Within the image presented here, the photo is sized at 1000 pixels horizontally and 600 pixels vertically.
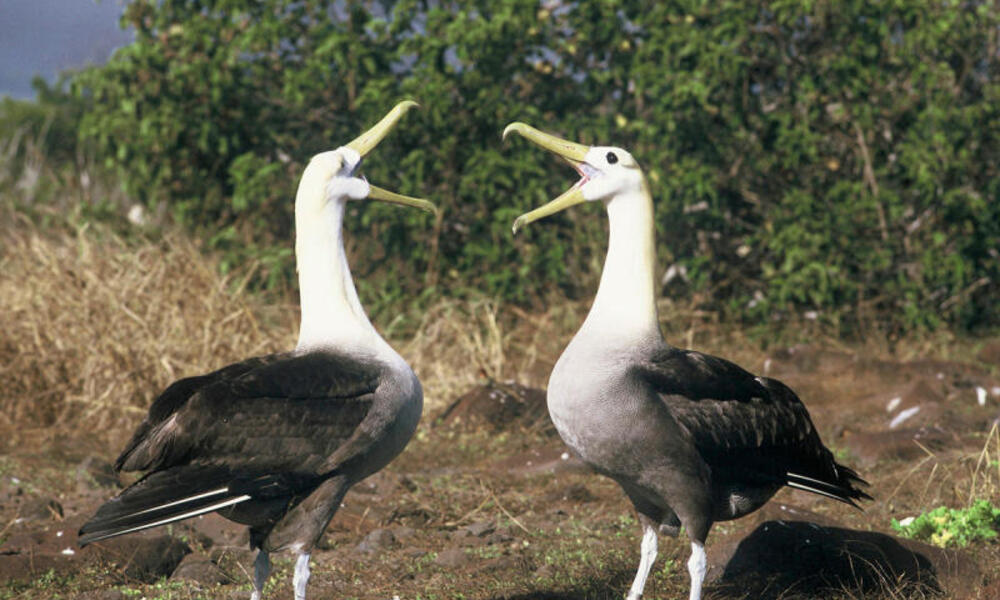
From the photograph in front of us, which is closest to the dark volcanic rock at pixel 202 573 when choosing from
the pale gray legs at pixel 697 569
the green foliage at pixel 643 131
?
the pale gray legs at pixel 697 569

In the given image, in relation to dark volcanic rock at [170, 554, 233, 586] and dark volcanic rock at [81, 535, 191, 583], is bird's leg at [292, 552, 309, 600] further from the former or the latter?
dark volcanic rock at [81, 535, 191, 583]

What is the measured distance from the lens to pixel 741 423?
11.5ft

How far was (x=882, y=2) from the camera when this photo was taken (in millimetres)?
8422

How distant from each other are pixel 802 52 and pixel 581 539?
5717 millimetres

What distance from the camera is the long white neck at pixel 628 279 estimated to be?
3580mm

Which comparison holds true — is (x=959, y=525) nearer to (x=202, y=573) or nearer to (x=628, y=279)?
(x=628, y=279)

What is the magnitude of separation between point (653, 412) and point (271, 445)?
1.11m

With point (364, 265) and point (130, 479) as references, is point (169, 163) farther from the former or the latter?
point (130, 479)

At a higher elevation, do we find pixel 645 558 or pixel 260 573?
pixel 260 573

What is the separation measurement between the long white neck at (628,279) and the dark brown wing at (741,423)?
12 cm

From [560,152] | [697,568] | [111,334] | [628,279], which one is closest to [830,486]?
[697,568]

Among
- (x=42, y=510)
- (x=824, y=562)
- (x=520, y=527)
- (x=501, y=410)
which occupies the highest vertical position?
(x=42, y=510)

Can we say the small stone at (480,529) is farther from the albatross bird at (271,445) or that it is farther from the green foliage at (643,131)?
the green foliage at (643,131)

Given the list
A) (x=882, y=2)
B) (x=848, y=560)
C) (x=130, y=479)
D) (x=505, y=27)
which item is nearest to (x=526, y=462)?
(x=130, y=479)
